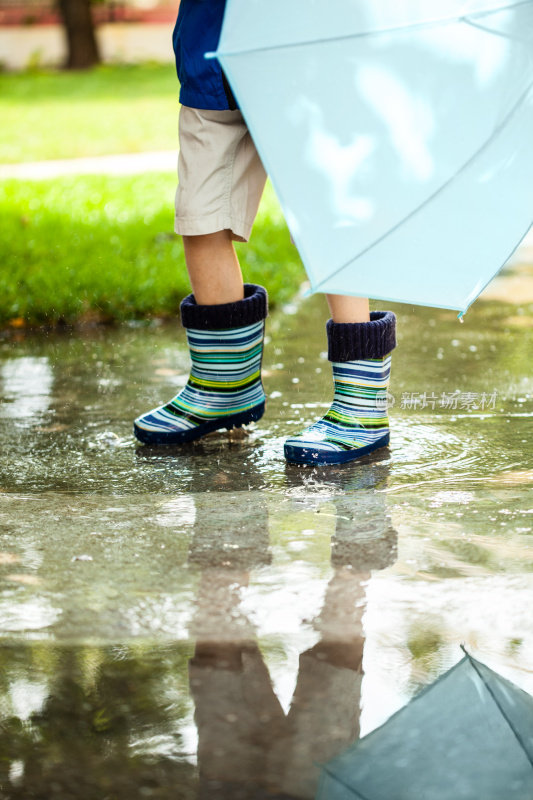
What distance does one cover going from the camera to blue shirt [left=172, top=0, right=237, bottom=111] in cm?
281

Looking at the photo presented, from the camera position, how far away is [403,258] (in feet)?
8.34

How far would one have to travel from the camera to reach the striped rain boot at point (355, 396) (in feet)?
9.55

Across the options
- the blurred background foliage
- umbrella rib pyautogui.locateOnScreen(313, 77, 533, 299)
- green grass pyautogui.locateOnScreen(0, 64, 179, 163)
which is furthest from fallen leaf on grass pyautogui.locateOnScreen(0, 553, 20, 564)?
green grass pyautogui.locateOnScreen(0, 64, 179, 163)

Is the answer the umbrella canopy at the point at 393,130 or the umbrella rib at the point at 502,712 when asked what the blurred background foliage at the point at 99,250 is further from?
the umbrella rib at the point at 502,712

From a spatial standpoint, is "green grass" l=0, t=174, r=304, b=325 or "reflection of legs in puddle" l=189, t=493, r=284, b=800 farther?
"green grass" l=0, t=174, r=304, b=325

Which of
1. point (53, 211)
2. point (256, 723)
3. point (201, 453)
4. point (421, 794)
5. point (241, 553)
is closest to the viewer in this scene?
point (421, 794)

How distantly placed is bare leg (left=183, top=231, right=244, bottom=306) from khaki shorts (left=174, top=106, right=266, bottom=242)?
80 millimetres

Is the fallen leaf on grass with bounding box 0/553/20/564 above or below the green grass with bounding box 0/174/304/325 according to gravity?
above

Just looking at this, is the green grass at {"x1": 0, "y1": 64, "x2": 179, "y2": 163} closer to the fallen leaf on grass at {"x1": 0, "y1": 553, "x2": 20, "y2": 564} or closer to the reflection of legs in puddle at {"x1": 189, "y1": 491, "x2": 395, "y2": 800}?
the fallen leaf on grass at {"x1": 0, "y1": 553, "x2": 20, "y2": 564}

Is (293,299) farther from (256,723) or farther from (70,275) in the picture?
(256,723)

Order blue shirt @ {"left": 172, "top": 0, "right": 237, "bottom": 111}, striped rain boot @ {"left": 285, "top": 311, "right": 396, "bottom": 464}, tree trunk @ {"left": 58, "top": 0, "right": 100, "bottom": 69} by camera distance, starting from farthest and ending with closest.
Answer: tree trunk @ {"left": 58, "top": 0, "right": 100, "bottom": 69} → striped rain boot @ {"left": 285, "top": 311, "right": 396, "bottom": 464} → blue shirt @ {"left": 172, "top": 0, "right": 237, "bottom": 111}

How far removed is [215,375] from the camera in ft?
10.4

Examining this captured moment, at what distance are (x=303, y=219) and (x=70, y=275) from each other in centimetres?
321

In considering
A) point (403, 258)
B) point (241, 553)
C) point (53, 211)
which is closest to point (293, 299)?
point (53, 211)
